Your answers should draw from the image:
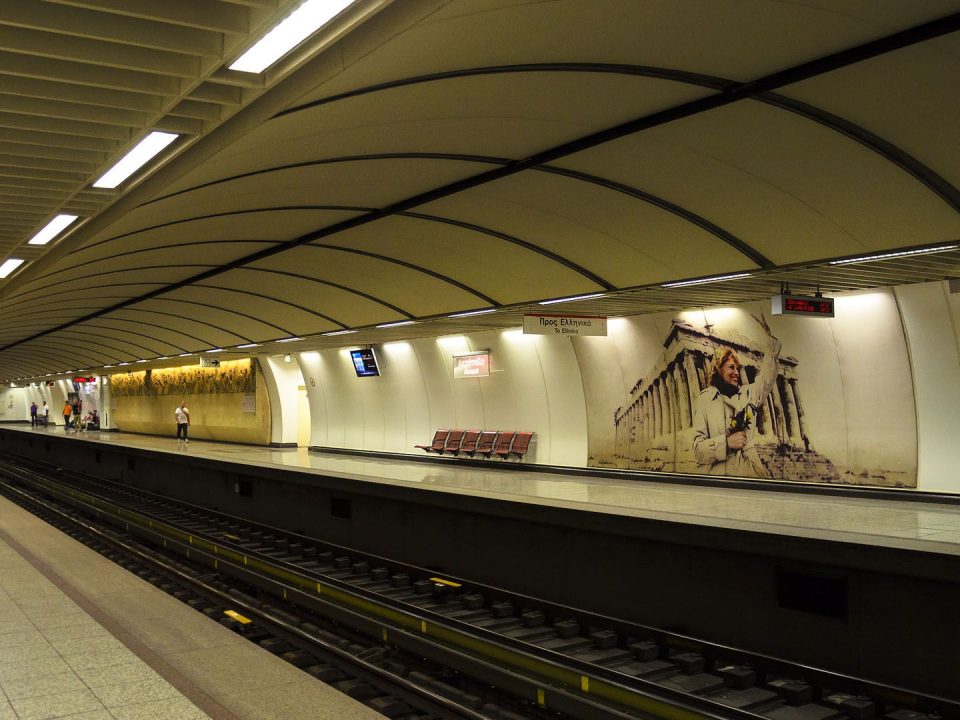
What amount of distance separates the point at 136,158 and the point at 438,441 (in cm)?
1401

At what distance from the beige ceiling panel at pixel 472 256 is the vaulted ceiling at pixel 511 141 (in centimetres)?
5

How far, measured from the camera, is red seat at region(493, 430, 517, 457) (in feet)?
55.1

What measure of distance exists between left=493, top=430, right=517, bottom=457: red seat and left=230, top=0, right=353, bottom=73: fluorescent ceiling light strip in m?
13.2

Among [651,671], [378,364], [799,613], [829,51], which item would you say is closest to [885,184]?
[829,51]

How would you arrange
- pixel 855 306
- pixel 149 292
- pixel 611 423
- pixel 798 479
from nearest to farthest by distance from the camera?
pixel 855 306 < pixel 798 479 < pixel 611 423 < pixel 149 292

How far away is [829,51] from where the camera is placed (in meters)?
5.38

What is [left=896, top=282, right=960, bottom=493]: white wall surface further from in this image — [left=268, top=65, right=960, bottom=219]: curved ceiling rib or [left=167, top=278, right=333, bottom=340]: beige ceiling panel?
[left=167, top=278, right=333, bottom=340]: beige ceiling panel

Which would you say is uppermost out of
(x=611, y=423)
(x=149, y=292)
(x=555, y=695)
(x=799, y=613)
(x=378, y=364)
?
(x=149, y=292)

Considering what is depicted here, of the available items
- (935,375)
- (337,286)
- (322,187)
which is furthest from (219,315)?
(935,375)

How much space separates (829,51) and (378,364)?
15.9 metres

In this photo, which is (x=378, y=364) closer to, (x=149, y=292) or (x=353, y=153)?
(x=149, y=292)

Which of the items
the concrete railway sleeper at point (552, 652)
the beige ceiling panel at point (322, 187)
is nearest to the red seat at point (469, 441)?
the concrete railway sleeper at point (552, 652)

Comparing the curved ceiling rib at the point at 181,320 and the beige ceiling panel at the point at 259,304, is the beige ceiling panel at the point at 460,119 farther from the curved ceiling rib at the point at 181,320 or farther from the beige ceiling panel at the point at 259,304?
the curved ceiling rib at the point at 181,320

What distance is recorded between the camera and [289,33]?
3.70 meters
